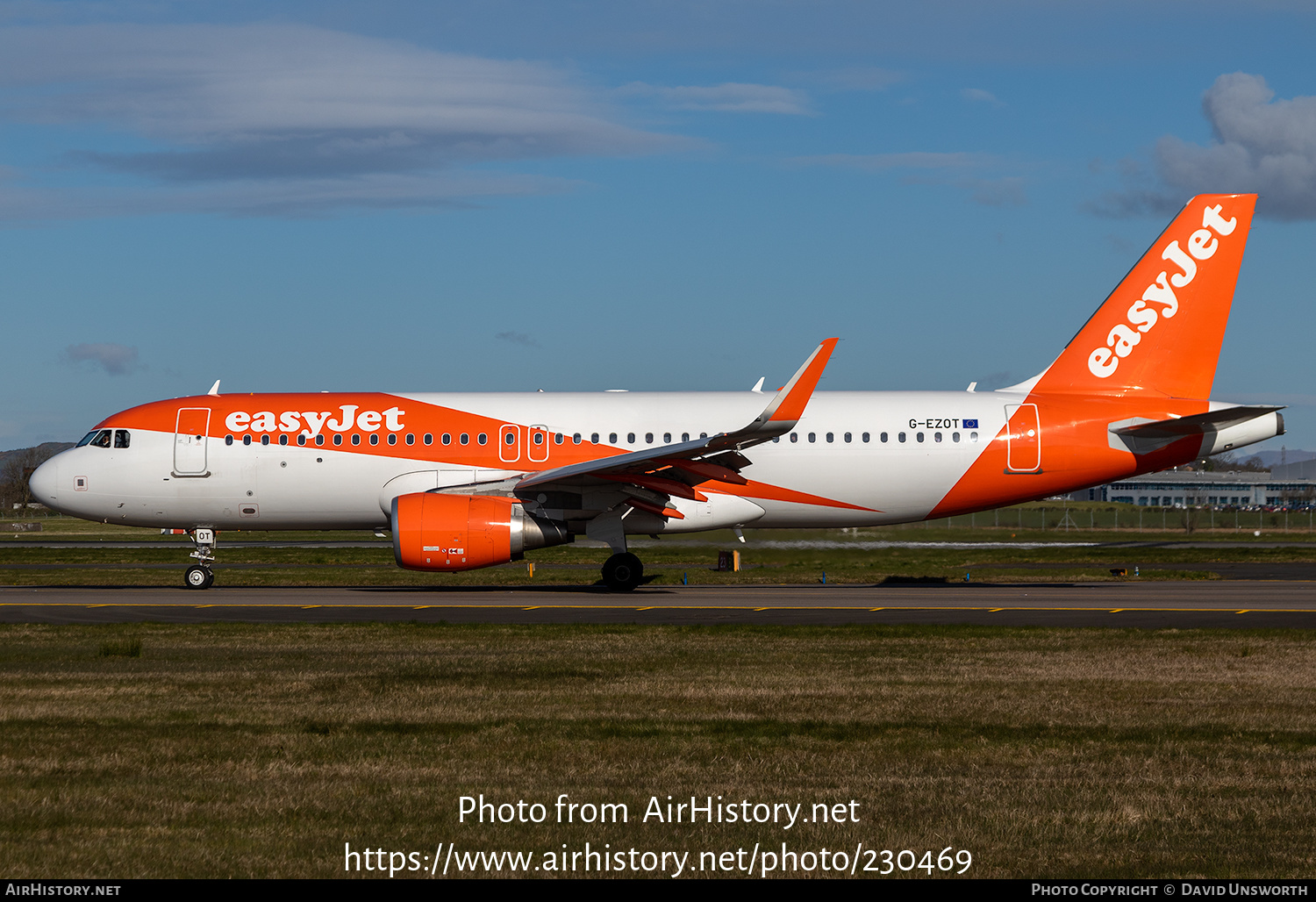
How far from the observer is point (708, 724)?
10250mm

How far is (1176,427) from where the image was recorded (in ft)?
78.6

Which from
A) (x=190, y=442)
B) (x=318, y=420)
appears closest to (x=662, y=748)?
(x=318, y=420)

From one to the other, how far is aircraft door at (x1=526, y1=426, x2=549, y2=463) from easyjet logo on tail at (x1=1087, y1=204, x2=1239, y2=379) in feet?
36.0

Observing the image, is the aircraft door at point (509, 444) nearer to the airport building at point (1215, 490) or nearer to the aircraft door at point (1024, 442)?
the aircraft door at point (1024, 442)

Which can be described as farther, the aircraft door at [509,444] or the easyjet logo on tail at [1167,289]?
the aircraft door at [509,444]

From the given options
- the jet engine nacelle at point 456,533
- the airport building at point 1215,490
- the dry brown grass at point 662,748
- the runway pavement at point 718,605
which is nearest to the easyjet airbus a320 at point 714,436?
the jet engine nacelle at point 456,533

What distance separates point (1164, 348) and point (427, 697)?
1840cm

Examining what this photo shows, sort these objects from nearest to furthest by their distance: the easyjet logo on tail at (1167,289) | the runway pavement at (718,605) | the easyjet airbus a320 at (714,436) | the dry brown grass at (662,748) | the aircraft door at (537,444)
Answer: the dry brown grass at (662,748) < the runway pavement at (718,605) < the easyjet airbus a320 at (714,436) < the easyjet logo on tail at (1167,289) < the aircraft door at (537,444)

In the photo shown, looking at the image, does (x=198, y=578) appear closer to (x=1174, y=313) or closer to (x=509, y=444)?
(x=509, y=444)

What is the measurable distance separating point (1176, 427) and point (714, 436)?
8690 millimetres

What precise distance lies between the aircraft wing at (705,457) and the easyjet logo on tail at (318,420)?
10.7 ft

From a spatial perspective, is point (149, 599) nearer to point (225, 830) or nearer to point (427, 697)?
point (427, 697)

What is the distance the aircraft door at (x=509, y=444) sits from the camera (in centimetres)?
2506
